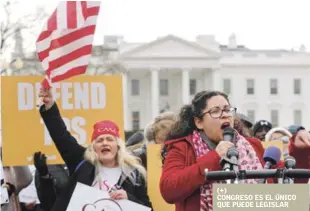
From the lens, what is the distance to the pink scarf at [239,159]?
2.77 metres

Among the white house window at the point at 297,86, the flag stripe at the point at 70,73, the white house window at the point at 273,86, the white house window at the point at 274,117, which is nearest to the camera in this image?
the flag stripe at the point at 70,73

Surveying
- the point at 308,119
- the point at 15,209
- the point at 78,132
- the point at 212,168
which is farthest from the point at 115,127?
the point at 308,119

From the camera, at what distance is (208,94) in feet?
9.91

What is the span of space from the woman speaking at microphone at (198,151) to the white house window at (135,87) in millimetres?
75191

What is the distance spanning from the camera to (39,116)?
467 centimetres

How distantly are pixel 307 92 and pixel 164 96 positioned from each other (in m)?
15.5

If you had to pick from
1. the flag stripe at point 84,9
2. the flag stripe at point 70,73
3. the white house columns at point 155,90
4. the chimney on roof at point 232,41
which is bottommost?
the flag stripe at point 70,73

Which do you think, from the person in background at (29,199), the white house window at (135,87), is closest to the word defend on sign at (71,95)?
the person in background at (29,199)

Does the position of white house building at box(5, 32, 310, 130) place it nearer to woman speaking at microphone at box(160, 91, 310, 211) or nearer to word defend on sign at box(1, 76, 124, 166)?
word defend on sign at box(1, 76, 124, 166)

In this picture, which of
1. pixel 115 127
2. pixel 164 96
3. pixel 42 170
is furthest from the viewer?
pixel 164 96

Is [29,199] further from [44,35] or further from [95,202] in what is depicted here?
[95,202]

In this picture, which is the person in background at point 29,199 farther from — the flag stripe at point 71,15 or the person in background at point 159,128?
the flag stripe at point 71,15

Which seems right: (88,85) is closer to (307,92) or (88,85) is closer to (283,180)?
(283,180)

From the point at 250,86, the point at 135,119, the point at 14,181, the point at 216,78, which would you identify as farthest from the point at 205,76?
the point at 14,181
